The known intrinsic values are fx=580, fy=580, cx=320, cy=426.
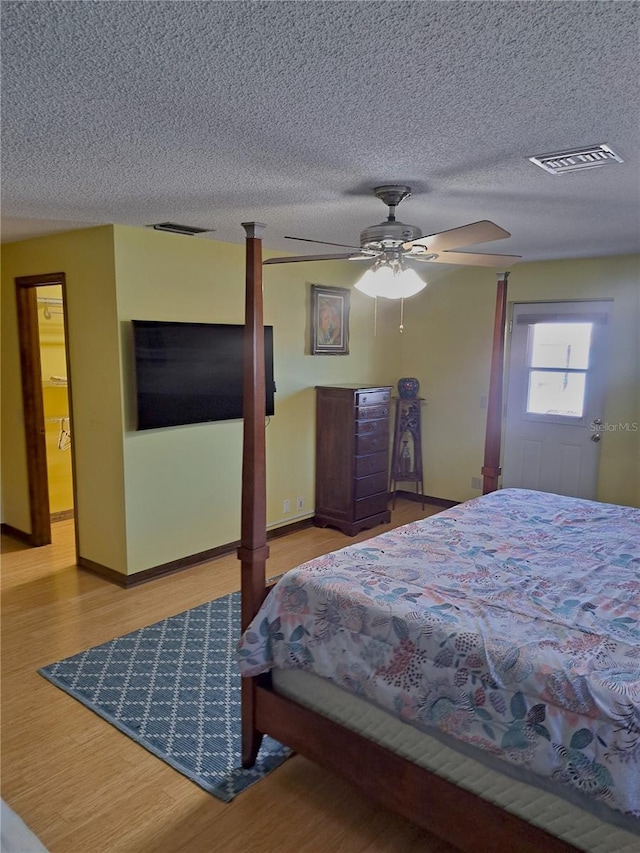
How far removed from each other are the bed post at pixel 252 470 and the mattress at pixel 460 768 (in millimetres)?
234

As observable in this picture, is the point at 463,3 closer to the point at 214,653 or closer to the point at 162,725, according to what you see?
the point at 162,725

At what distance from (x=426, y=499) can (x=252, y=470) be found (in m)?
3.97

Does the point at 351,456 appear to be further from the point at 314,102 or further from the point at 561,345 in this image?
the point at 314,102

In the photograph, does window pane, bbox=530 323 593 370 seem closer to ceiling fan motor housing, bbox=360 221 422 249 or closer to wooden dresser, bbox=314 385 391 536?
wooden dresser, bbox=314 385 391 536

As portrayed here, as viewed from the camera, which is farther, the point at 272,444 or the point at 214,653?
the point at 272,444

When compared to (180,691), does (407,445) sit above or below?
above

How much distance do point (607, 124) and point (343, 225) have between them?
187 centimetres

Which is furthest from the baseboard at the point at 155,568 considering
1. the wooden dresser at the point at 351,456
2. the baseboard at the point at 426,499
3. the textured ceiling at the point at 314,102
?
the textured ceiling at the point at 314,102

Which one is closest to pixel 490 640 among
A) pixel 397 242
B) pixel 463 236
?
pixel 463 236

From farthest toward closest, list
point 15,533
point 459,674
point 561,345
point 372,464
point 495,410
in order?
point 372,464, point 561,345, point 15,533, point 495,410, point 459,674

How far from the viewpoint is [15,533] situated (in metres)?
4.82

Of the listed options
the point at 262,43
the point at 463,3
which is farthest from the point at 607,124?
the point at 262,43

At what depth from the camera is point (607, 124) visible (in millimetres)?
1766

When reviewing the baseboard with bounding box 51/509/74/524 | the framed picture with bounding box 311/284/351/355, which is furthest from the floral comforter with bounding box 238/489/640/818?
the baseboard with bounding box 51/509/74/524
